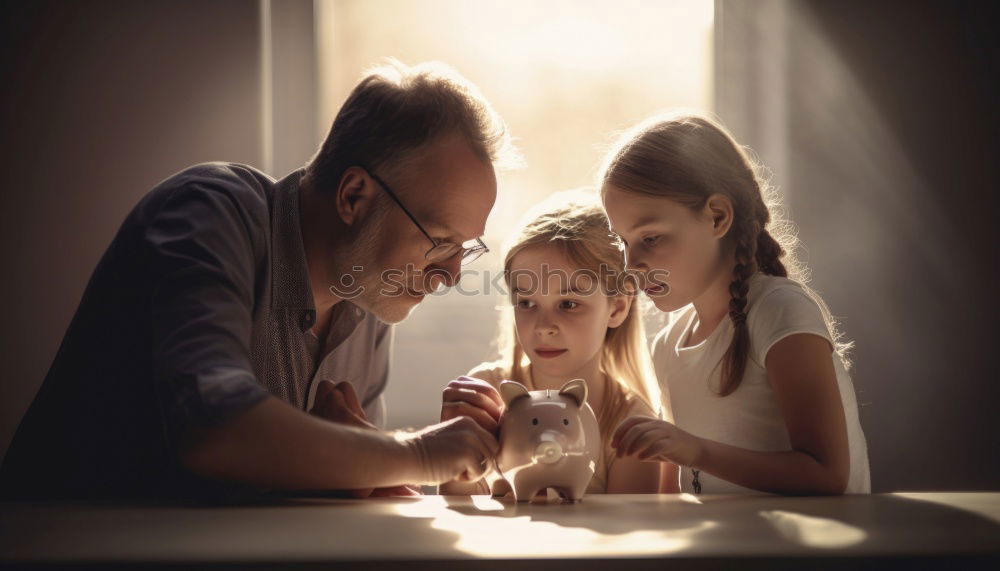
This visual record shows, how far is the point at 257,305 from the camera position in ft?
4.59

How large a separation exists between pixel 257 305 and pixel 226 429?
18.7 inches

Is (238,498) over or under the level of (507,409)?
under

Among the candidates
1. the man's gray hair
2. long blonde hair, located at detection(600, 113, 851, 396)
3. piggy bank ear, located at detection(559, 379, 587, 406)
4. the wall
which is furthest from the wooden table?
the wall

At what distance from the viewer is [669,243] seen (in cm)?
148

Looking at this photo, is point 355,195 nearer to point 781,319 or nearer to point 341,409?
point 341,409

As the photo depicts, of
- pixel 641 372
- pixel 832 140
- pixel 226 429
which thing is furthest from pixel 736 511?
pixel 832 140

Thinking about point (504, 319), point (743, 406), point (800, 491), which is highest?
point (504, 319)

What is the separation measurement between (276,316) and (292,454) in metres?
0.50

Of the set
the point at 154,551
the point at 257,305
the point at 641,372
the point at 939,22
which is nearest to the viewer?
the point at 154,551

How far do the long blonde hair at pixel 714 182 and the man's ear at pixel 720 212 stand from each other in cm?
2

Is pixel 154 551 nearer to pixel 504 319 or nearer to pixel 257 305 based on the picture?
pixel 257 305

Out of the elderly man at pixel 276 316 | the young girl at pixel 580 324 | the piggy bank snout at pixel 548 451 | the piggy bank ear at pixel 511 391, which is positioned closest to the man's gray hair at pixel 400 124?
the elderly man at pixel 276 316

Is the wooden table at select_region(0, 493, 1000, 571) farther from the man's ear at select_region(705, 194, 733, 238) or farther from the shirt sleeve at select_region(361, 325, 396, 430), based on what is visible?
the shirt sleeve at select_region(361, 325, 396, 430)

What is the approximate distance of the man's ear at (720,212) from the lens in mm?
1509
